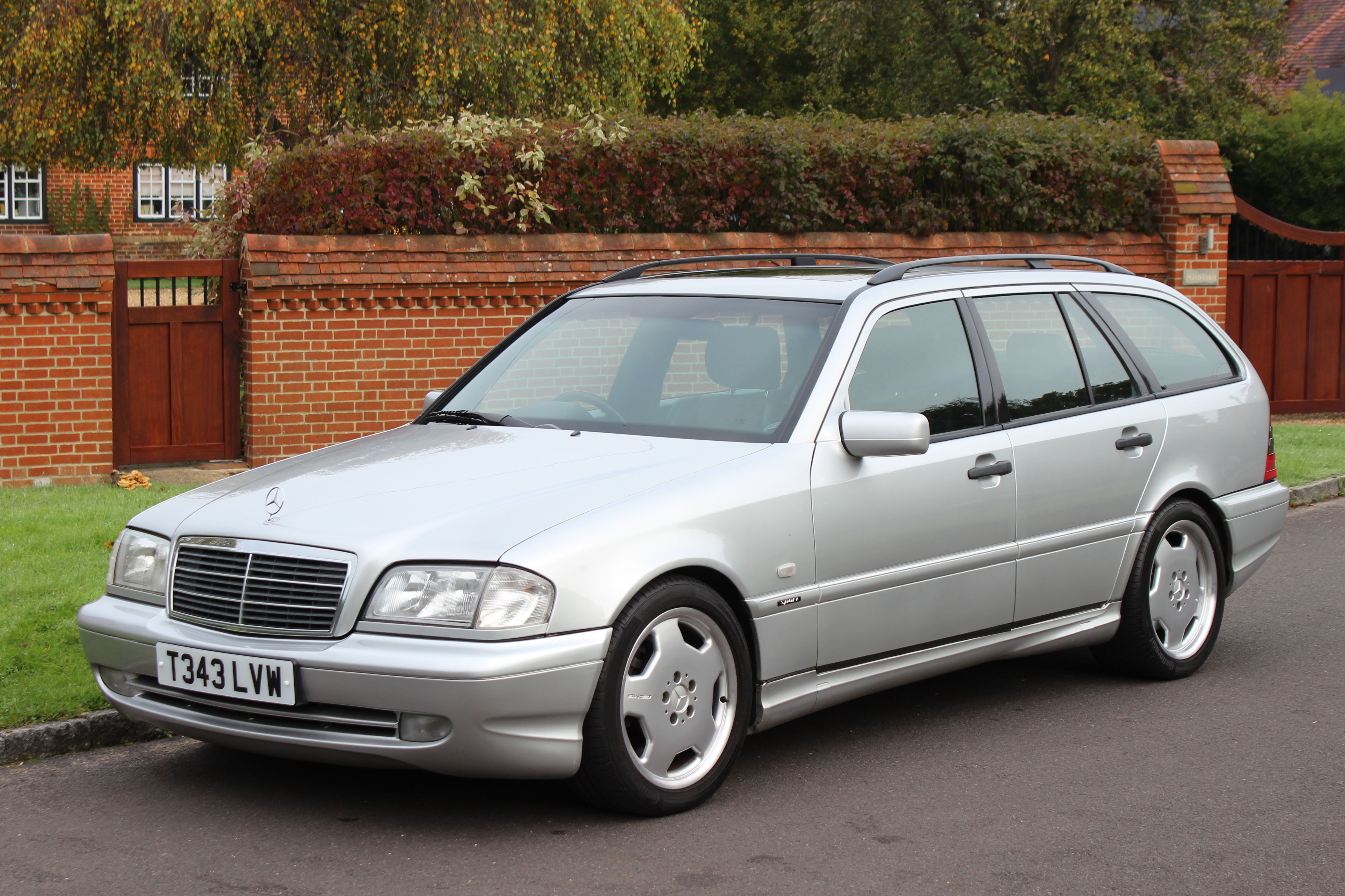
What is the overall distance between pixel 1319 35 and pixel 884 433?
38.6m

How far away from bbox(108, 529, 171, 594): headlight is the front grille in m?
0.10

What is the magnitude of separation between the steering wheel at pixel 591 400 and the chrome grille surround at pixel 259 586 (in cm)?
138

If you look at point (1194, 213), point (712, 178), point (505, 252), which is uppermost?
point (712, 178)

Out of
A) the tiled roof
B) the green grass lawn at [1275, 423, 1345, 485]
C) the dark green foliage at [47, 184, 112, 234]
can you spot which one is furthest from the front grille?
the dark green foliage at [47, 184, 112, 234]

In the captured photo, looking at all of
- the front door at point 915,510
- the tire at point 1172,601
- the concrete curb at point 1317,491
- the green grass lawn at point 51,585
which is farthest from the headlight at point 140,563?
the concrete curb at point 1317,491

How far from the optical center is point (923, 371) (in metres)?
5.34

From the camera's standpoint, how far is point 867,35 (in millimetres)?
29844

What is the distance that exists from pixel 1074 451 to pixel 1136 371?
0.73 m

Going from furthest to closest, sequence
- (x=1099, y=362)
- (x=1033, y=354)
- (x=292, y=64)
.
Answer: (x=292, y=64) < (x=1099, y=362) < (x=1033, y=354)

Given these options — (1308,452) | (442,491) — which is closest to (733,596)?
(442,491)

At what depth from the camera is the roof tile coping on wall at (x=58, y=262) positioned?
428 inches

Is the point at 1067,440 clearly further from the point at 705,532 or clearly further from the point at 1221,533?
the point at 705,532

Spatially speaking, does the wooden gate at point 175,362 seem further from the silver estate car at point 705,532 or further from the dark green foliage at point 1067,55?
the dark green foliage at point 1067,55

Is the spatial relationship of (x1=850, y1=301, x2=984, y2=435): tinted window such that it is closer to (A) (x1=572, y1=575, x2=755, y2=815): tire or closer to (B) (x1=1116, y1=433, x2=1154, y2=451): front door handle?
(B) (x1=1116, y1=433, x2=1154, y2=451): front door handle
